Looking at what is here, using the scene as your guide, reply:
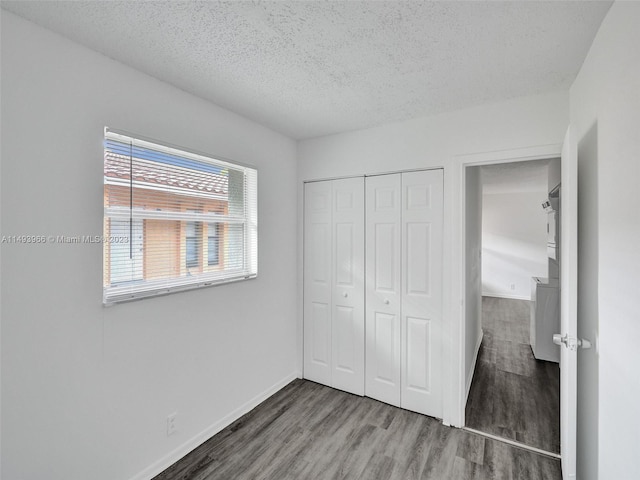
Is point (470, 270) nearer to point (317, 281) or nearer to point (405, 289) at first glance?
point (405, 289)

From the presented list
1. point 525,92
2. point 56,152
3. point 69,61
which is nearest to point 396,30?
point 525,92

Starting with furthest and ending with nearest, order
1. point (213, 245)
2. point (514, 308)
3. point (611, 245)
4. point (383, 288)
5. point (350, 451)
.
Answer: point (514, 308) → point (383, 288) → point (213, 245) → point (350, 451) → point (611, 245)

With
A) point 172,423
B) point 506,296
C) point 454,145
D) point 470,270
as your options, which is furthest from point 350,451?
point 506,296

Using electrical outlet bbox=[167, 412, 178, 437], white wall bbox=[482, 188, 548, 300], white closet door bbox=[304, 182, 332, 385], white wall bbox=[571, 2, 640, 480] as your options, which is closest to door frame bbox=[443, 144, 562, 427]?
white wall bbox=[571, 2, 640, 480]

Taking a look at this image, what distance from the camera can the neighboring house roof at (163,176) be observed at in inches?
68.2

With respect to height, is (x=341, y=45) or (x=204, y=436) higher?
(x=341, y=45)

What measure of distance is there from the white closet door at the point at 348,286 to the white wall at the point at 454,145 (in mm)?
295

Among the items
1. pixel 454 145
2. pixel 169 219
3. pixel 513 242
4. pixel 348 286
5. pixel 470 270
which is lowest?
pixel 348 286

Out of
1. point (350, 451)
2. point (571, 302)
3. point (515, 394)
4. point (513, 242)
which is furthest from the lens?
point (513, 242)

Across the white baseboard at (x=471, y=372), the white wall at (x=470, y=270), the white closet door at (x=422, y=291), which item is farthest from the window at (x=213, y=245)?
the white baseboard at (x=471, y=372)

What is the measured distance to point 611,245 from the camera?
4.17ft

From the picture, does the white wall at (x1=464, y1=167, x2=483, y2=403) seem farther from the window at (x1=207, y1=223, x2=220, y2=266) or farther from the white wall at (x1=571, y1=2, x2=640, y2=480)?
the window at (x1=207, y1=223, x2=220, y2=266)

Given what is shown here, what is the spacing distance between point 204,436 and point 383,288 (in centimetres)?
180

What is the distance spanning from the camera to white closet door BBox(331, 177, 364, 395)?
2898 millimetres
